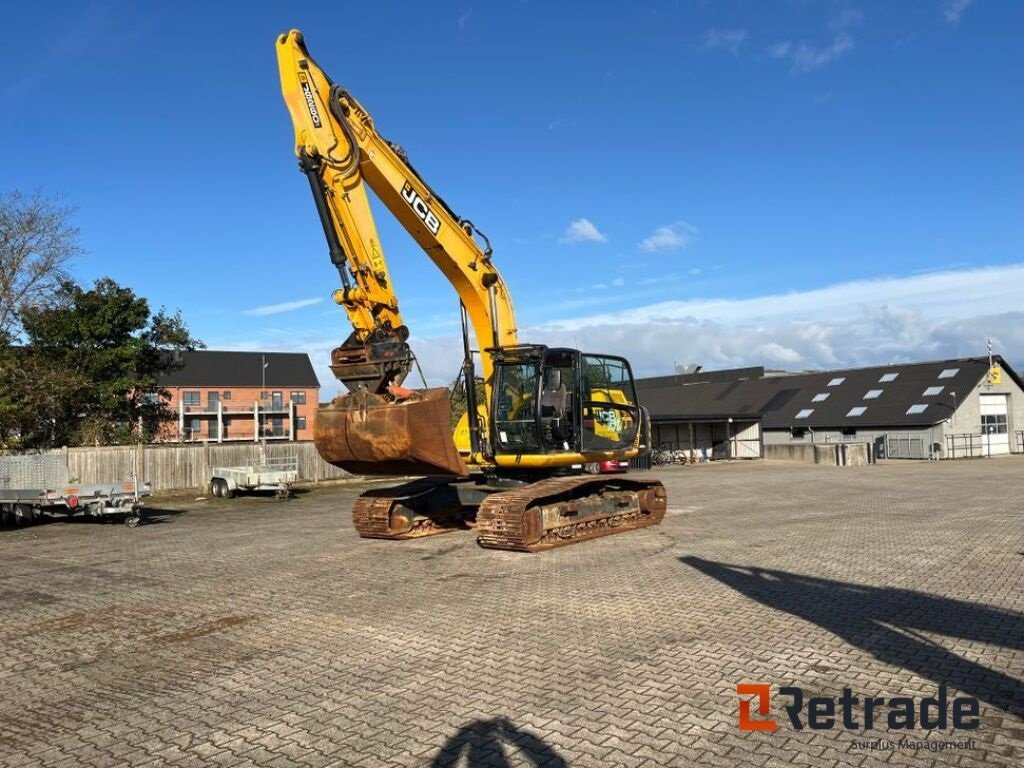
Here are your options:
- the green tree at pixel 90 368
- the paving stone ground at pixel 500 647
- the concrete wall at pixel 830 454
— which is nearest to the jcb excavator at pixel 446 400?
the paving stone ground at pixel 500 647

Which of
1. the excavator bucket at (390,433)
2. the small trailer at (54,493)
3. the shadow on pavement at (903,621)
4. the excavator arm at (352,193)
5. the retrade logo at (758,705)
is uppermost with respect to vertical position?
the excavator arm at (352,193)

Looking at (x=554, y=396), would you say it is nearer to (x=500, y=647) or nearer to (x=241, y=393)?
(x=500, y=647)

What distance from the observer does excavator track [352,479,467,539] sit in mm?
13875

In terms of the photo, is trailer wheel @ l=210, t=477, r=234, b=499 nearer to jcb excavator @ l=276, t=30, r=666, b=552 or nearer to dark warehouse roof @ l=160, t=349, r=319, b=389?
jcb excavator @ l=276, t=30, r=666, b=552

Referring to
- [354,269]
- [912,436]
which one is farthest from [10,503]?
[912,436]

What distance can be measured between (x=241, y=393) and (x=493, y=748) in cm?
8576

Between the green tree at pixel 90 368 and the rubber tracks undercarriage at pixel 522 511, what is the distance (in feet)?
59.2

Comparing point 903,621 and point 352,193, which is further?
point 352,193

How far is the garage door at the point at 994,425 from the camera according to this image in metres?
45.3

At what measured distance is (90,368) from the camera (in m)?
30.5

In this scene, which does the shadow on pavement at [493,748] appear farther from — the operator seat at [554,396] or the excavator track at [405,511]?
the excavator track at [405,511]

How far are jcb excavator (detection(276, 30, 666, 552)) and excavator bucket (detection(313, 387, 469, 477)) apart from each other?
20 mm

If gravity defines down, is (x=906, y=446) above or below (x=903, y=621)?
above

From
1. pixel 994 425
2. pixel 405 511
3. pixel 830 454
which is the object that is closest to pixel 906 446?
pixel 830 454
